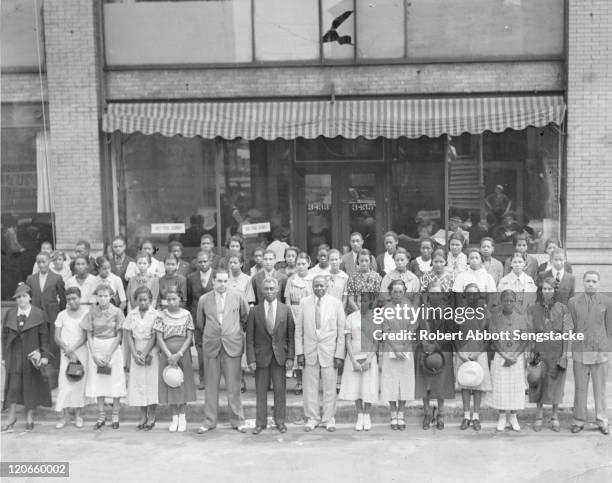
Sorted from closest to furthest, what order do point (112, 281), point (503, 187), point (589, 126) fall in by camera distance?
point (112, 281) → point (589, 126) → point (503, 187)

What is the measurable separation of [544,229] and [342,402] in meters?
5.45

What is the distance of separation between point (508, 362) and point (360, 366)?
1.69 meters

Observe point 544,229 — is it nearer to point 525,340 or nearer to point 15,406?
point 525,340

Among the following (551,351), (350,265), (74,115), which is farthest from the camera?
(74,115)

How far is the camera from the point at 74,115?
12.6 m

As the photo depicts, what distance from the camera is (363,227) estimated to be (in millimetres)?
13203

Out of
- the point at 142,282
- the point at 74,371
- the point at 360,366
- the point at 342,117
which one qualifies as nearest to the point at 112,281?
the point at 142,282

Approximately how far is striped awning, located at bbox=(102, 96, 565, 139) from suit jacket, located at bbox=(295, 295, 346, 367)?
408 centimetres

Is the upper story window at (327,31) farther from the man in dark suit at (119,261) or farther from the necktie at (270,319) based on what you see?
the necktie at (270,319)

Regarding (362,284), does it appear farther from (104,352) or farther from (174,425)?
(104,352)

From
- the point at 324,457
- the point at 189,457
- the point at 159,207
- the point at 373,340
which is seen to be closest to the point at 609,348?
the point at 373,340

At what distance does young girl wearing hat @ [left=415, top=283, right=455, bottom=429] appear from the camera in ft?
28.1

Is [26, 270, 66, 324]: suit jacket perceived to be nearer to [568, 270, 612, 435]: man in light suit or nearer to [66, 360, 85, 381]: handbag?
[66, 360, 85, 381]: handbag

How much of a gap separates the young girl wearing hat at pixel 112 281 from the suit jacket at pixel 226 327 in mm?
1534
